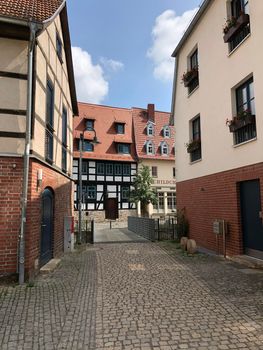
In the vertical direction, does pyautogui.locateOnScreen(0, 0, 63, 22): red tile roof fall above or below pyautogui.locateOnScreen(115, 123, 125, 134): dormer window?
below

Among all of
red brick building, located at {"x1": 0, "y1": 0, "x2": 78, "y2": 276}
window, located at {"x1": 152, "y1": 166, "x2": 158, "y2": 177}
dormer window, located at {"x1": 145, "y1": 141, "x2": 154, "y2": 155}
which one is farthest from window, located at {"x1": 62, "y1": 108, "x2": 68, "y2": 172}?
window, located at {"x1": 152, "y1": 166, "x2": 158, "y2": 177}

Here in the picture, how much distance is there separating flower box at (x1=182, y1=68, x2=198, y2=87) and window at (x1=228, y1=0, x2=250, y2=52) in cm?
254

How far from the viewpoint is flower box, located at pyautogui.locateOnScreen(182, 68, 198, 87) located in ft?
39.6

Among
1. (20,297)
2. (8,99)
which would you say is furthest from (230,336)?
(8,99)

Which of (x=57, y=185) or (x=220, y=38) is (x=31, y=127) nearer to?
(x=57, y=185)

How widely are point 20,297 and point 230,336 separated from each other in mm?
3741

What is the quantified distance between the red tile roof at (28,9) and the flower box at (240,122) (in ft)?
19.4

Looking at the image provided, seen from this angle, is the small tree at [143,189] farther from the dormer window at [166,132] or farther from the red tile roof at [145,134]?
the dormer window at [166,132]

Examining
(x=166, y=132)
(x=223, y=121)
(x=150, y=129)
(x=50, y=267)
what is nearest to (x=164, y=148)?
(x=166, y=132)

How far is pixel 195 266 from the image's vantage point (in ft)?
27.2

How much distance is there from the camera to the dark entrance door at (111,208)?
2891 cm

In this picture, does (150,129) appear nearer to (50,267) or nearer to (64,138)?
(64,138)

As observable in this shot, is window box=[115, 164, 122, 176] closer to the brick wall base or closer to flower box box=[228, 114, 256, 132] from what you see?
the brick wall base

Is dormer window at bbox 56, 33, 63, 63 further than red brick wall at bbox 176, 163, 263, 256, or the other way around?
dormer window at bbox 56, 33, 63, 63
